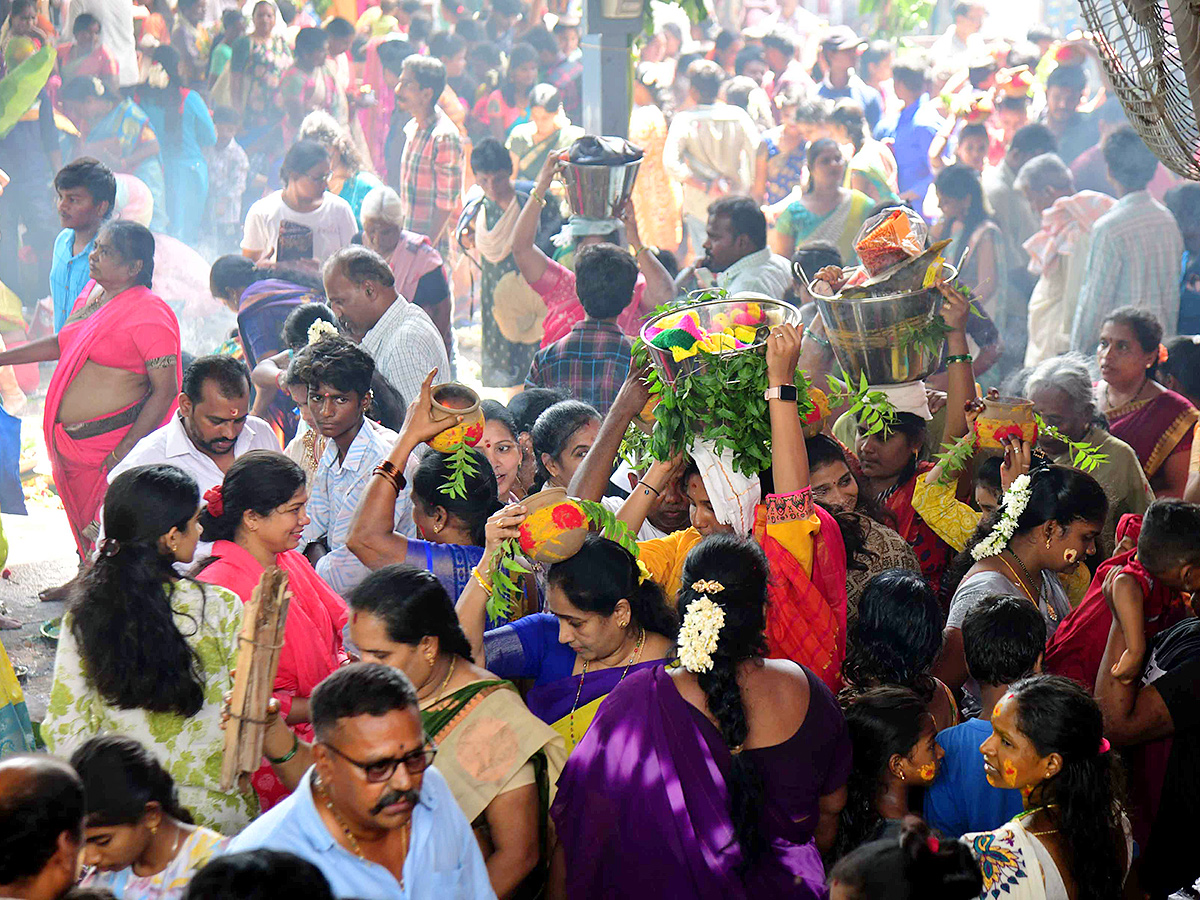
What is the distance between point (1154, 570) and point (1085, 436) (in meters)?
1.32

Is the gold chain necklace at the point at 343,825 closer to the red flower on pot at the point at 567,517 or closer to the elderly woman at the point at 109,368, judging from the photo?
the red flower on pot at the point at 567,517

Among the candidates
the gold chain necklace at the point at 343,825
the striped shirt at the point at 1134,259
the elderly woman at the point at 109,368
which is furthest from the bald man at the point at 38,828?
the striped shirt at the point at 1134,259

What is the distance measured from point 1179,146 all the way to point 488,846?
6.30 feet

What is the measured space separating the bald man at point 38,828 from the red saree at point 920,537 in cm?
269

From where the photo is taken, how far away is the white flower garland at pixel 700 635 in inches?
97.0

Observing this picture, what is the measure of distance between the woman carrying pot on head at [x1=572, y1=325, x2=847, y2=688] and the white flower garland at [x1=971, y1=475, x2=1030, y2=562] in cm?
55

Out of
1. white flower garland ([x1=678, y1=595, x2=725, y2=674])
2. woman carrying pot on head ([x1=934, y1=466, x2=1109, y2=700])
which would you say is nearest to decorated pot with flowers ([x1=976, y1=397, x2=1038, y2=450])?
woman carrying pot on head ([x1=934, y1=466, x2=1109, y2=700])

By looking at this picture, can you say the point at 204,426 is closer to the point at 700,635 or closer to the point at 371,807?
the point at 700,635

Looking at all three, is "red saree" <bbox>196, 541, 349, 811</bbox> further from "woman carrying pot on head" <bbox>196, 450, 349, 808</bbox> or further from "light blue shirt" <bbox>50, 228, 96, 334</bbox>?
"light blue shirt" <bbox>50, 228, 96, 334</bbox>

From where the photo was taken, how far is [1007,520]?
11.0 feet

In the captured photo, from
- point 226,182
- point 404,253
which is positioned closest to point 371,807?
point 404,253

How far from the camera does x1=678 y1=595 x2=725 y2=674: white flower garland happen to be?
2.46 m

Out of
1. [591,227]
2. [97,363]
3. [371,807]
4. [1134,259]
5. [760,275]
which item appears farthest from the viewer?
[1134,259]

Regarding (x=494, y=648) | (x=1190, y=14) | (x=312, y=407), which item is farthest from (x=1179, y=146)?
(x=312, y=407)
